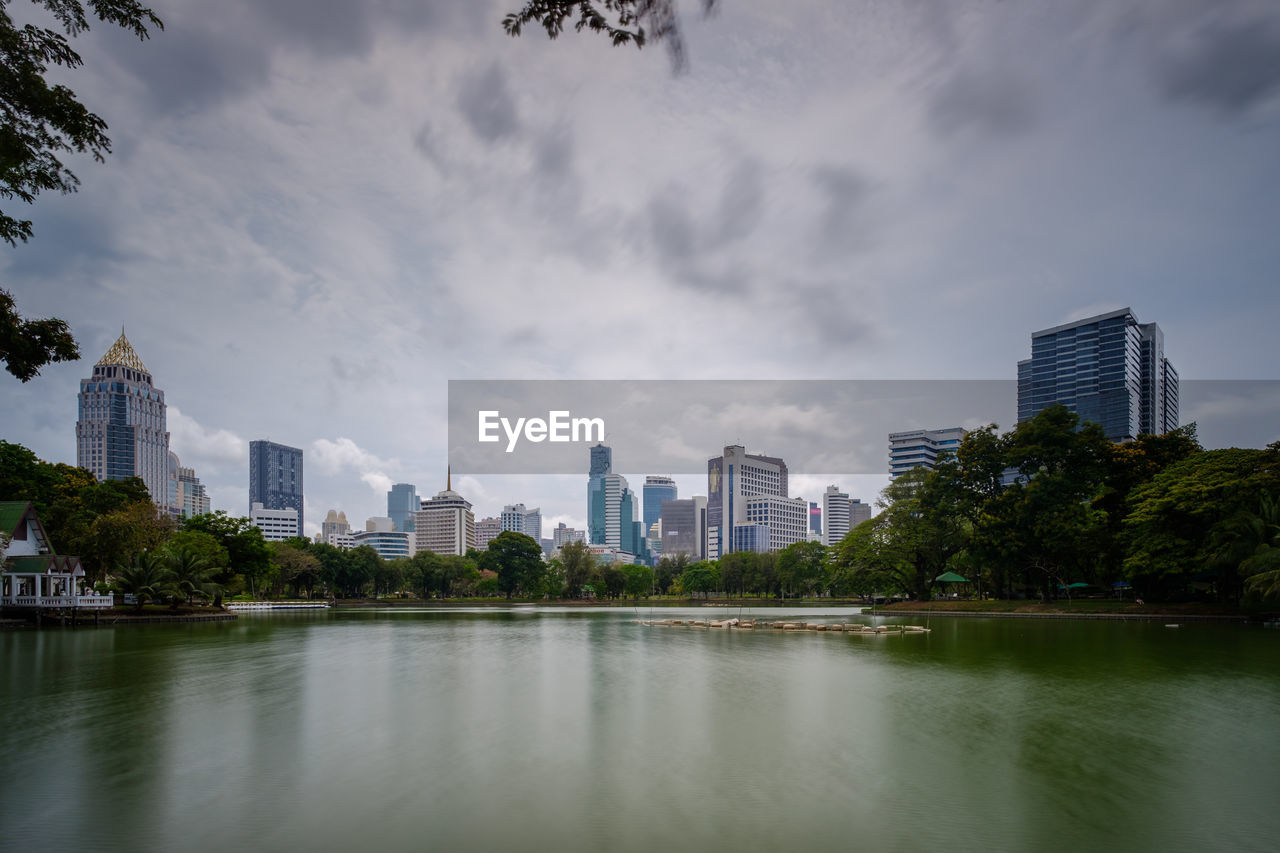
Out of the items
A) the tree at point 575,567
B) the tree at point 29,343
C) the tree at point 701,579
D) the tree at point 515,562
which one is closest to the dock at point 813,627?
the tree at point 29,343

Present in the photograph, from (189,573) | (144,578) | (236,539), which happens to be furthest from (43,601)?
(236,539)

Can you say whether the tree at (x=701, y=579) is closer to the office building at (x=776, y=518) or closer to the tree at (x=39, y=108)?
the tree at (x=39, y=108)

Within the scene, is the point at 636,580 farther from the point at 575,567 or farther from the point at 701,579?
the point at 575,567

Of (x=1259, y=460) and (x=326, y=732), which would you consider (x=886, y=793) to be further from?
(x=1259, y=460)

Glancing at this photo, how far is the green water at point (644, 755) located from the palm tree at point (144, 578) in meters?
17.5

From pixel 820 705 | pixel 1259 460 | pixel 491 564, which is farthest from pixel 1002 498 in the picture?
pixel 491 564

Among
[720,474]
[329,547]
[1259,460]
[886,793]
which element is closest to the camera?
[886,793]

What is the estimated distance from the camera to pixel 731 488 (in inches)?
7313

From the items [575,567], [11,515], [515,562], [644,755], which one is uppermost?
[11,515]

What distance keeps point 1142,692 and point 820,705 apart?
18.9ft

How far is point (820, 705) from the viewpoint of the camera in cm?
1290

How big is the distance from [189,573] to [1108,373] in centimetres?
12621

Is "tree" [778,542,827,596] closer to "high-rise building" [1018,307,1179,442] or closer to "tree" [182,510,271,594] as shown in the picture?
"tree" [182,510,271,594]

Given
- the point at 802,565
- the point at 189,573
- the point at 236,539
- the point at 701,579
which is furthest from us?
the point at 701,579
